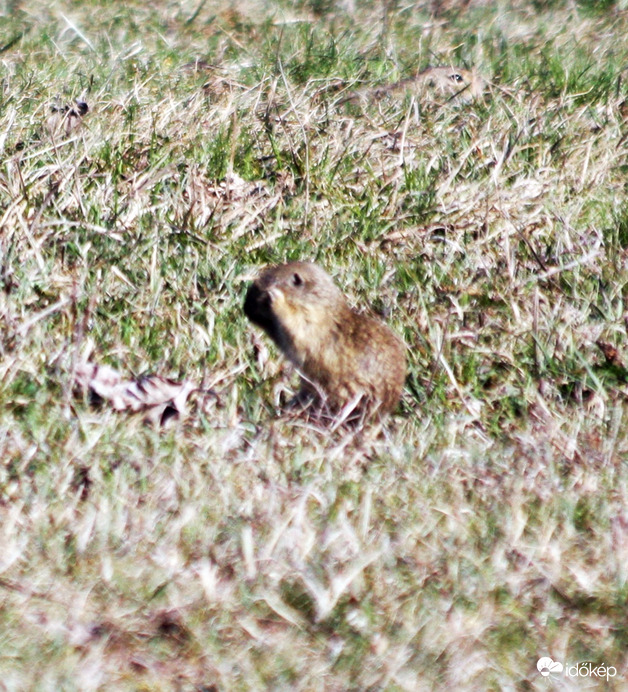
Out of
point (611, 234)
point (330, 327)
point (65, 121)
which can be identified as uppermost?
point (65, 121)

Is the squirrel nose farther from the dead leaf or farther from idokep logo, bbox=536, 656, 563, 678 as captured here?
idokep logo, bbox=536, 656, 563, 678

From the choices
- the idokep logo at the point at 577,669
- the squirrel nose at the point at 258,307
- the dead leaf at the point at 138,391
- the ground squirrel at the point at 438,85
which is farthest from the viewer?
the ground squirrel at the point at 438,85

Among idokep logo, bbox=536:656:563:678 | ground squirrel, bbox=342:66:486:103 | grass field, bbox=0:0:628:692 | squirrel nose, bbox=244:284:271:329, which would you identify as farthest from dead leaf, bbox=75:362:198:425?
ground squirrel, bbox=342:66:486:103

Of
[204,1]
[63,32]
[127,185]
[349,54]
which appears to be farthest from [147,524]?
[204,1]

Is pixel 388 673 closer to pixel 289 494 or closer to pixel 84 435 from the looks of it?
pixel 289 494

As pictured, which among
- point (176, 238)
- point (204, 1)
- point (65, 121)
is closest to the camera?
point (176, 238)

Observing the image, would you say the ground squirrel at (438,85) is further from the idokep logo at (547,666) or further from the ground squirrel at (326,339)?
the idokep logo at (547,666)

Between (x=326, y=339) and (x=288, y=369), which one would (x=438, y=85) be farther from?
(x=326, y=339)

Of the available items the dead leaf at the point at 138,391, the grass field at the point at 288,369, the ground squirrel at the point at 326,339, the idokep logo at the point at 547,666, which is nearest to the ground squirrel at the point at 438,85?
the grass field at the point at 288,369
